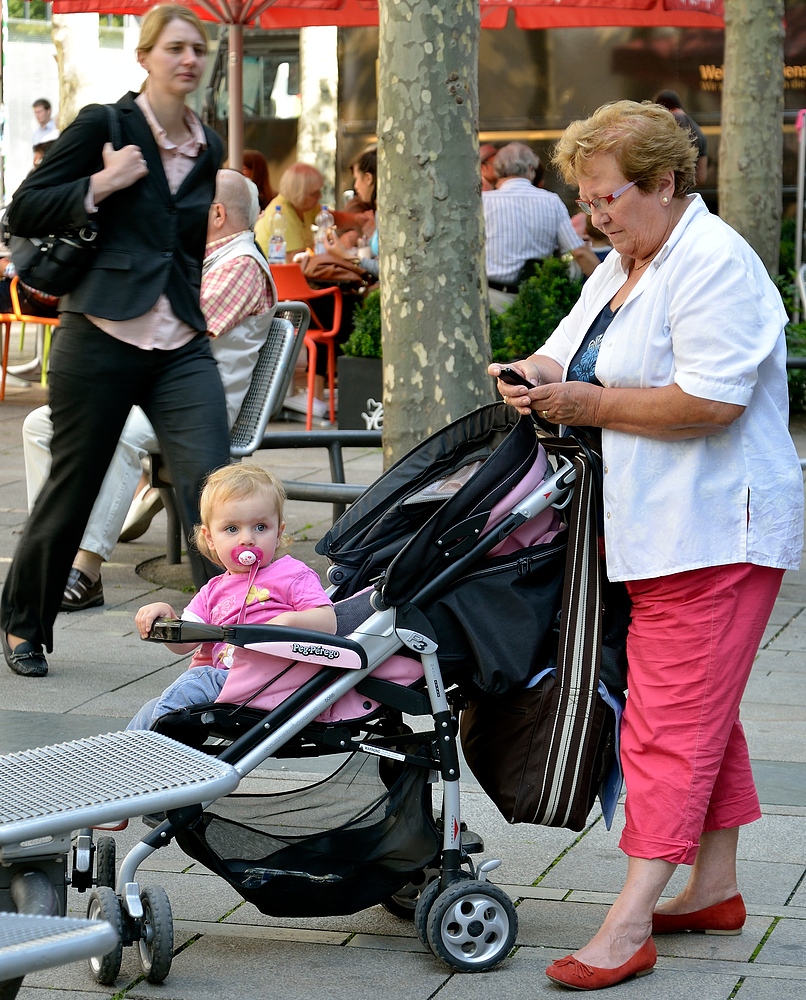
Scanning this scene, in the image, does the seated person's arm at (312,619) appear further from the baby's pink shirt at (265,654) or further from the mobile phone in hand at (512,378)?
the mobile phone in hand at (512,378)

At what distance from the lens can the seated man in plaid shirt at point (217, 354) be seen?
6340 mm

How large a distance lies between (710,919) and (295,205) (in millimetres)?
9927

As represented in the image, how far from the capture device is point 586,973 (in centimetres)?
308

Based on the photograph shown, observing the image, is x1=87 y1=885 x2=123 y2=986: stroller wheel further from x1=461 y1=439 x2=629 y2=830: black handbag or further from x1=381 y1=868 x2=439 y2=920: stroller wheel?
x1=461 y1=439 x2=629 y2=830: black handbag

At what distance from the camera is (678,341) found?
3084 millimetres

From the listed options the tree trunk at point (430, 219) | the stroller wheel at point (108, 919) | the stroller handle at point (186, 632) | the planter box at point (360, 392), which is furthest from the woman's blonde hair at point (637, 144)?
the planter box at point (360, 392)

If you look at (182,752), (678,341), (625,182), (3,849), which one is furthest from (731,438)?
(3,849)

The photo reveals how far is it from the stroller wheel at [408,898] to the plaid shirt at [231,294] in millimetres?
3439

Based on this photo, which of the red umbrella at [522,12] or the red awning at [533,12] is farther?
the red awning at [533,12]

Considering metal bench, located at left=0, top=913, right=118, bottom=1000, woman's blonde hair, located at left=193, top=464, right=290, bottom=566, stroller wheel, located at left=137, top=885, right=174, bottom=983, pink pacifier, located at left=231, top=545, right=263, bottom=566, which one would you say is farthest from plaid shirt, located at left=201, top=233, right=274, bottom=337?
metal bench, located at left=0, top=913, right=118, bottom=1000

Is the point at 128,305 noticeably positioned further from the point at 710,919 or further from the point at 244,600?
the point at 710,919

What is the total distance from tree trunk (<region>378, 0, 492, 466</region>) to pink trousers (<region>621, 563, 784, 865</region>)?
299 cm

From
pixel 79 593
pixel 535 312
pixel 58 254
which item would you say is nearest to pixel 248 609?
pixel 58 254

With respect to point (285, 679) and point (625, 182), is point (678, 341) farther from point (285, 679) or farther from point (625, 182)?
point (285, 679)
